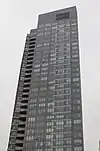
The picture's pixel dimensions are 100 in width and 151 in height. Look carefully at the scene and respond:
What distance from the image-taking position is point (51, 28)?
152 meters

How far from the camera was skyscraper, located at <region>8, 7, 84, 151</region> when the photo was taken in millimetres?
110375

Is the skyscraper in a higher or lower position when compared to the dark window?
lower

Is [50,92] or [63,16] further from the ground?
[63,16]

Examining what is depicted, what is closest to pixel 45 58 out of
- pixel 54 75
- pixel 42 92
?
pixel 54 75

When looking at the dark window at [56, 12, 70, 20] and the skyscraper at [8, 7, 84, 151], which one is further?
the dark window at [56, 12, 70, 20]

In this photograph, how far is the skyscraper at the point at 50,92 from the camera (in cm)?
11038

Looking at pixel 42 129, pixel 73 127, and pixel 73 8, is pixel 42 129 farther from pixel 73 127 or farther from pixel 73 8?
pixel 73 8

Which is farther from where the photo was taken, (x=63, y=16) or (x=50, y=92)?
(x=63, y=16)

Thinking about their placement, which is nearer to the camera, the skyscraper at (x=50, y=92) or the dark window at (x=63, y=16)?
the skyscraper at (x=50, y=92)

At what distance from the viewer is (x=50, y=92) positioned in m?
125

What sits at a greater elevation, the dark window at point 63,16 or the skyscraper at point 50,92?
the dark window at point 63,16

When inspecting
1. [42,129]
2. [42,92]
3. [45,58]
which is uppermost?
[45,58]

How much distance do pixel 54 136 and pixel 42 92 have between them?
24.5 metres

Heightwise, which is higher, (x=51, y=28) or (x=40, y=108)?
(x=51, y=28)
